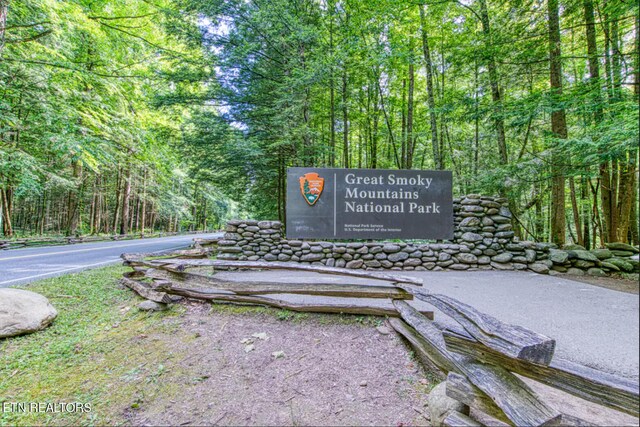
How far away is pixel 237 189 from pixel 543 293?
11.8 m

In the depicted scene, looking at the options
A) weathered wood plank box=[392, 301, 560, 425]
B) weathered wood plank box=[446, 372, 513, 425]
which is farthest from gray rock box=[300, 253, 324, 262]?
weathered wood plank box=[446, 372, 513, 425]

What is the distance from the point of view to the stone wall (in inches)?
254

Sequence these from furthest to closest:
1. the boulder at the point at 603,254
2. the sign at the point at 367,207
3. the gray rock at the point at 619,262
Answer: the sign at the point at 367,207
the boulder at the point at 603,254
the gray rock at the point at 619,262

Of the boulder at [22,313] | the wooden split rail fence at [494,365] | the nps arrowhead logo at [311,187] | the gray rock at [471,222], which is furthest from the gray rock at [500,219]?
the boulder at [22,313]

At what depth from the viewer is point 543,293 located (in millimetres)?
4051

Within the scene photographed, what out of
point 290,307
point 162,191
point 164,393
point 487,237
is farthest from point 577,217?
point 162,191

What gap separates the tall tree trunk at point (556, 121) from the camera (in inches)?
177

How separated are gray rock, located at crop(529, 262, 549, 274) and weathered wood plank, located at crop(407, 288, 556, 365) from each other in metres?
5.35

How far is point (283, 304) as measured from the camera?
392cm

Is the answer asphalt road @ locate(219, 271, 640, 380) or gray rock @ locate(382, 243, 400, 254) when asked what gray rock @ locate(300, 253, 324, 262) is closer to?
asphalt road @ locate(219, 271, 640, 380)

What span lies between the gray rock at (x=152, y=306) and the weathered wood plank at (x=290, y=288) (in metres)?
0.44

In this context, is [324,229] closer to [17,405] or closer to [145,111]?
[17,405]

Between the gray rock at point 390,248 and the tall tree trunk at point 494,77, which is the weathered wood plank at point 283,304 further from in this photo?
the tall tree trunk at point 494,77

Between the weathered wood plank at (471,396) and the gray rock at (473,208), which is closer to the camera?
the weathered wood plank at (471,396)
